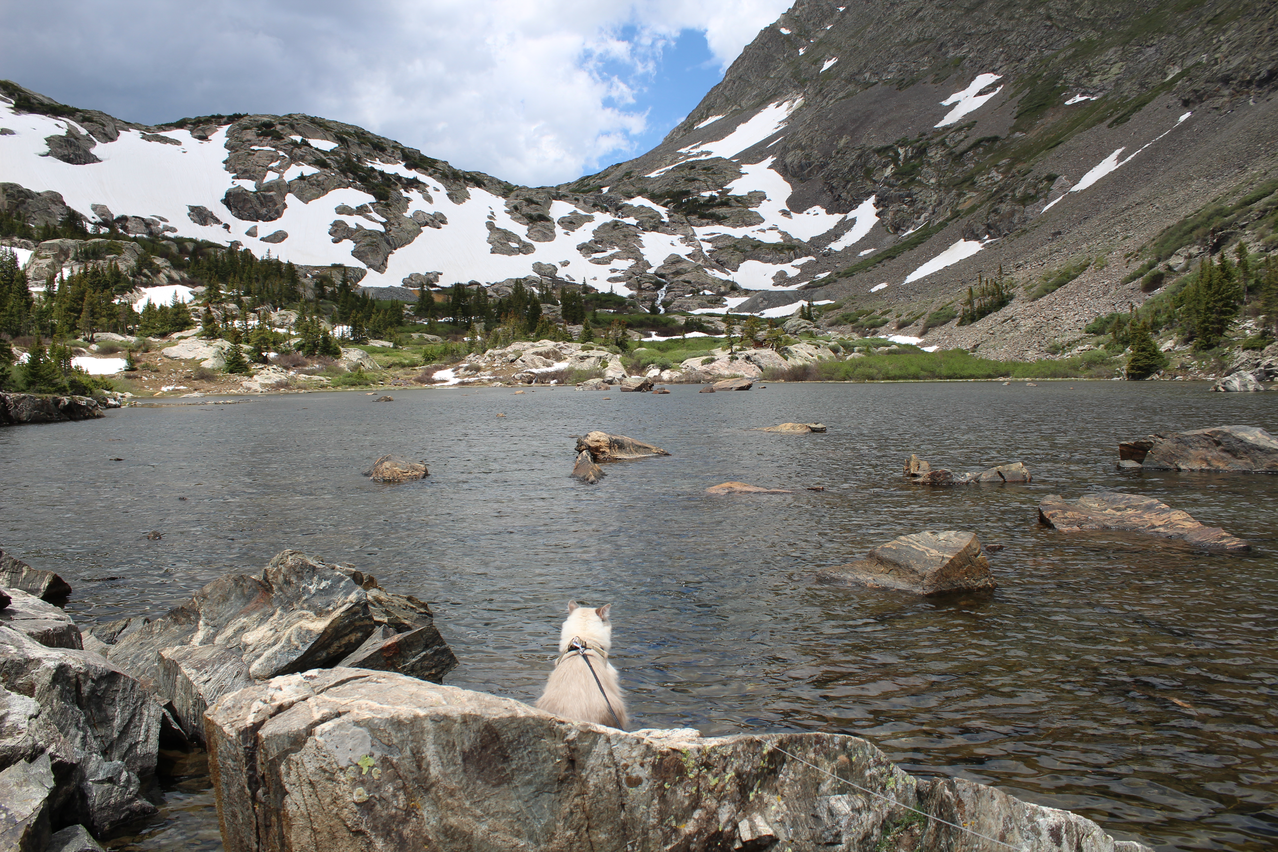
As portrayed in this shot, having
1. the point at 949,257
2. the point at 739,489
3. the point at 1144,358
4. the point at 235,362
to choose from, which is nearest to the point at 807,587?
the point at 739,489

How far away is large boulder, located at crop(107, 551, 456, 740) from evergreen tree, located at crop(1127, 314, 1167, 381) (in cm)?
7898

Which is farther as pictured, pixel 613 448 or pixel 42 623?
pixel 613 448

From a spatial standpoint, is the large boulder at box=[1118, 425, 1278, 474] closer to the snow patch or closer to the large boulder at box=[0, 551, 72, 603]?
the large boulder at box=[0, 551, 72, 603]

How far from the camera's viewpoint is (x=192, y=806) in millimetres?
5895

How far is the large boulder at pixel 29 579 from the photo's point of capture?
1089cm

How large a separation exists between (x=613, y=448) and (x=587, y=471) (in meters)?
4.58

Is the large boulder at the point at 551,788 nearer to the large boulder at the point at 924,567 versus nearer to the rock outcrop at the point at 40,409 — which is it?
the large boulder at the point at 924,567

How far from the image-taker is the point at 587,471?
23.1 metres

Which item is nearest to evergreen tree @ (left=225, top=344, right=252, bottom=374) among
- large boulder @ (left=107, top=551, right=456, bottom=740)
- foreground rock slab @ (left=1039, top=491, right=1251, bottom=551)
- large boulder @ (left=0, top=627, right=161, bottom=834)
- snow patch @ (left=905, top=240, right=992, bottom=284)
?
large boulder @ (left=107, top=551, right=456, bottom=740)

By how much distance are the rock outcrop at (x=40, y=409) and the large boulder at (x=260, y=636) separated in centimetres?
5310

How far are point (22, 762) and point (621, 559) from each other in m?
9.83

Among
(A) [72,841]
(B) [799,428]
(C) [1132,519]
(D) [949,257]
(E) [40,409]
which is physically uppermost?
(D) [949,257]

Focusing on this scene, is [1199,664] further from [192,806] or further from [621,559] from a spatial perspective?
[192,806]

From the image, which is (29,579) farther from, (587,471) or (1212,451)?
(1212,451)
